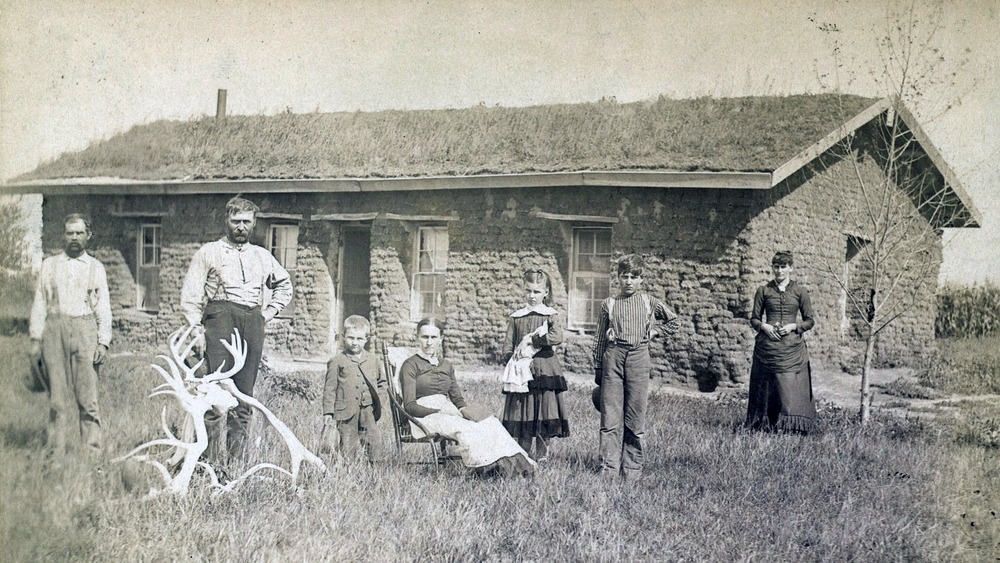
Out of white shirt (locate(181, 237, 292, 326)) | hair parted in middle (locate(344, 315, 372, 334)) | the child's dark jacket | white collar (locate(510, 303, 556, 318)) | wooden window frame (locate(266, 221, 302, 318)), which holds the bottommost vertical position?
the child's dark jacket

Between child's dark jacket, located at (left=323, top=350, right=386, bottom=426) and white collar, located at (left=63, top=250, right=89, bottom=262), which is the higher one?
white collar, located at (left=63, top=250, right=89, bottom=262)

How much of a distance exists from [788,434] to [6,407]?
216 inches

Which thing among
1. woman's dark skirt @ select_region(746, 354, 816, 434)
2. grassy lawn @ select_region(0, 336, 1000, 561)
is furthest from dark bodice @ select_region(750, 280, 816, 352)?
grassy lawn @ select_region(0, 336, 1000, 561)

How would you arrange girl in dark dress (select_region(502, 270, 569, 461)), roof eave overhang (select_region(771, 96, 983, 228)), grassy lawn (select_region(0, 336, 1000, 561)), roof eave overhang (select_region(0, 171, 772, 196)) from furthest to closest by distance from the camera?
roof eave overhang (select_region(0, 171, 772, 196)) → roof eave overhang (select_region(771, 96, 983, 228)) → girl in dark dress (select_region(502, 270, 569, 461)) → grassy lawn (select_region(0, 336, 1000, 561))

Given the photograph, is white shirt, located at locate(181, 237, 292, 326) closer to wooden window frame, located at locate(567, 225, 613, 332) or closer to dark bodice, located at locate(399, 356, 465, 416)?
dark bodice, located at locate(399, 356, 465, 416)

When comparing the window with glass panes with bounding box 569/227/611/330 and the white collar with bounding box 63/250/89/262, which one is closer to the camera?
the white collar with bounding box 63/250/89/262

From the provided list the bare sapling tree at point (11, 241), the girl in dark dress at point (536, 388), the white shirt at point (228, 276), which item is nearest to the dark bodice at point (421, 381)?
the girl in dark dress at point (536, 388)

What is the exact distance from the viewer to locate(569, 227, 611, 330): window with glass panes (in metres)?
8.77

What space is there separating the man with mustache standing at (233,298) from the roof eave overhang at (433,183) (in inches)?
112

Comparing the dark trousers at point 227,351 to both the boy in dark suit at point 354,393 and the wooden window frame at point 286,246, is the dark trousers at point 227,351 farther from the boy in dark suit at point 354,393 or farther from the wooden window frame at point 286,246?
the wooden window frame at point 286,246

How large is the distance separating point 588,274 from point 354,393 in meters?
4.42

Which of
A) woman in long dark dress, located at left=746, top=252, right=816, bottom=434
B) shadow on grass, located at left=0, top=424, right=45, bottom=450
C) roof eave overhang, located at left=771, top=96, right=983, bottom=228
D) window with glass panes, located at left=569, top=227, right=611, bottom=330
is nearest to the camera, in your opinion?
shadow on grass, located at left=0, top=424, right=45, bottom=450

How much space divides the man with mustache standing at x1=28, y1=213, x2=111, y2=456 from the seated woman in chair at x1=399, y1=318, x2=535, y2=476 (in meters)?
1.84

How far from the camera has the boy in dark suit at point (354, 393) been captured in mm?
4902
